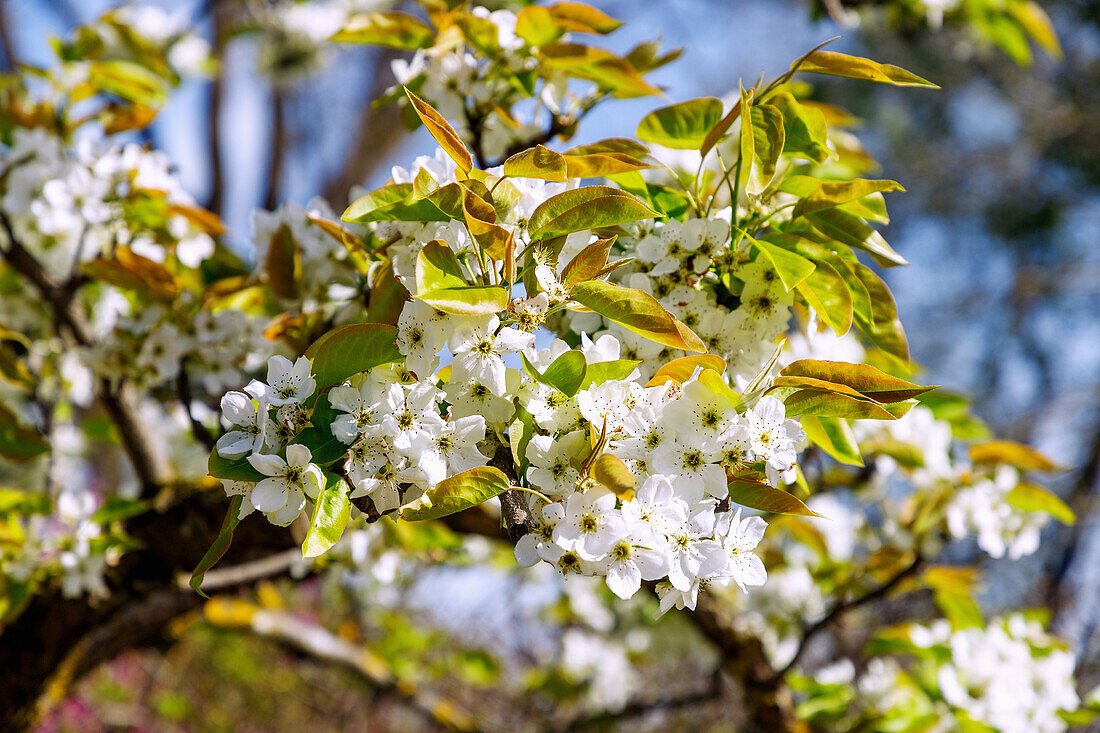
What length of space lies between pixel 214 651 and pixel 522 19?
4.95 meters

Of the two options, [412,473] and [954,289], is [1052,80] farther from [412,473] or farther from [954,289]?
[412,473]

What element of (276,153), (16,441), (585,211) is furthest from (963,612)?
(276,153)

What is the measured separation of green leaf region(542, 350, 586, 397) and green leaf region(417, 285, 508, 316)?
0.08 m

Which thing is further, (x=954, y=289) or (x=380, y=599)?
(x=954, y=289)

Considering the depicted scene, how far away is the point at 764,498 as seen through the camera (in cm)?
74

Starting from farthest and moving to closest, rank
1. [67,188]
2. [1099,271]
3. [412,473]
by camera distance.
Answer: [1099,271]
[67,188]
[412,473]

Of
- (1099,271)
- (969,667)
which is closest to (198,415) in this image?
(969,667)

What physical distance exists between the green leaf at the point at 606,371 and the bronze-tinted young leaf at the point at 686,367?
0.10 ft

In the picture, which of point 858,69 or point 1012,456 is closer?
point 858,69

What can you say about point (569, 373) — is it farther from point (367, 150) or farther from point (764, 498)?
point (367, 150)

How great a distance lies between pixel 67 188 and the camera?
4.75 ft

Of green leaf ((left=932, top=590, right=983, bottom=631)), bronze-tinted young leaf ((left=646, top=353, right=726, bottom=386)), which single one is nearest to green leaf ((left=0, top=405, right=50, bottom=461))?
bronze-tinted young leaf ((left=646, top=353, right=726, bottom=386))

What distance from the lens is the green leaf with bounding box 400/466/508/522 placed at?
680mm

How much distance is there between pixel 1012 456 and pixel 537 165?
1.20 meters
